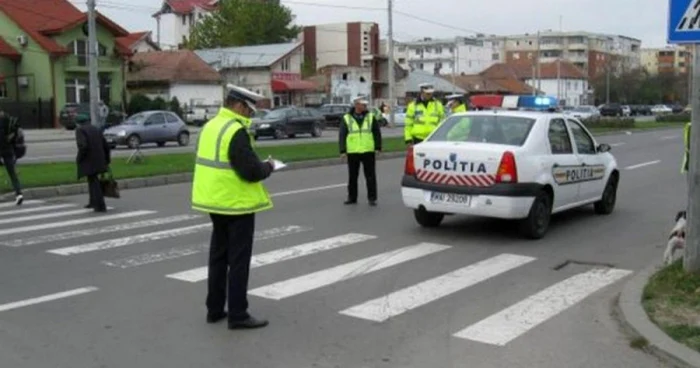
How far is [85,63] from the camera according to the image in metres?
52.3

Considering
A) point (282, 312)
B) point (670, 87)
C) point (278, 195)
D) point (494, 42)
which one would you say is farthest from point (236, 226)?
point (494, 42)

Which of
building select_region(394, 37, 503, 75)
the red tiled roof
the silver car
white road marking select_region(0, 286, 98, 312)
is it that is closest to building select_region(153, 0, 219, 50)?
building select_region(394, 37, 503, 75)

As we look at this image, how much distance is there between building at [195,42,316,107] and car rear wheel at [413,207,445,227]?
200 feet

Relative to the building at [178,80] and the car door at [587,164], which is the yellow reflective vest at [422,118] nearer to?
the car door at [587,164]

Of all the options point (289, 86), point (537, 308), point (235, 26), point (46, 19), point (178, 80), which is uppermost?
point (235, 26)

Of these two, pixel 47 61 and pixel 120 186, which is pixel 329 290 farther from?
pixel 47 61

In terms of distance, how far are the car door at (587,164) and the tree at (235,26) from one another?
82.5 m

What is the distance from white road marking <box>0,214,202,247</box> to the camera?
10263mm

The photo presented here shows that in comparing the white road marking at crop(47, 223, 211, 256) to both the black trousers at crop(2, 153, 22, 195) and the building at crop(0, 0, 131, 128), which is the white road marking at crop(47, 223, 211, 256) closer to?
the black trousers at crop(2, 153, 22, 195)

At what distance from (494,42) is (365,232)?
503 feet

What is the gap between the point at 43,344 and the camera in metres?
5.97

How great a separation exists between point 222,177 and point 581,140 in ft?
22.9

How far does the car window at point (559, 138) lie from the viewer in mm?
10984

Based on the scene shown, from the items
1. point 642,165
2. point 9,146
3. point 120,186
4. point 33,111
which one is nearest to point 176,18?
point 33,111
